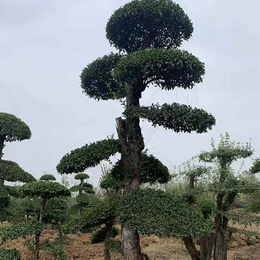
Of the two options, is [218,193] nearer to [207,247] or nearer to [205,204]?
[205,204]

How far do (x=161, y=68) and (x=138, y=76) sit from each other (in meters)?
0.51

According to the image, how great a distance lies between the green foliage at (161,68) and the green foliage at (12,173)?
5253 millimetres

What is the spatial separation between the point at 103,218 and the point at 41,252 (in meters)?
3.86

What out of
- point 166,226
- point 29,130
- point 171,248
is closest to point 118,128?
point 166,226

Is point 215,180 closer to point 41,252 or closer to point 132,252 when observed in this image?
point 132,252

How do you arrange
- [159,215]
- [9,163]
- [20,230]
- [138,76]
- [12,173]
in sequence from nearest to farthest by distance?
[159,215] → [138,76] → [20,230] → [12,173] → [9,163]

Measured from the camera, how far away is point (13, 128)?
819 centimetres

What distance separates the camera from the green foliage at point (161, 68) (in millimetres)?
4531

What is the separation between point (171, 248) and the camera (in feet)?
29.4

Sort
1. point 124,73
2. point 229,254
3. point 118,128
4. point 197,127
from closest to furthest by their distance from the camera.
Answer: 1. point 197,127
2. point 124,73
3. point 118,128
4. point 229,254

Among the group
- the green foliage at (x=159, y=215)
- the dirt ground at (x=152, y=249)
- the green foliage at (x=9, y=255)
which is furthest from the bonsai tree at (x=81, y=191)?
the green foliage at (x=159, y=215)

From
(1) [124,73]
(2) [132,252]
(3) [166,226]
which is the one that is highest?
(1) [124,73]

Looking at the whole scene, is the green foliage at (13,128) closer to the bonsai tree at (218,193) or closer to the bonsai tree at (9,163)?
the bonsai tree at (9,163)

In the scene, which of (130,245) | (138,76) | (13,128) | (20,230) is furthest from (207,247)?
(13,128)
